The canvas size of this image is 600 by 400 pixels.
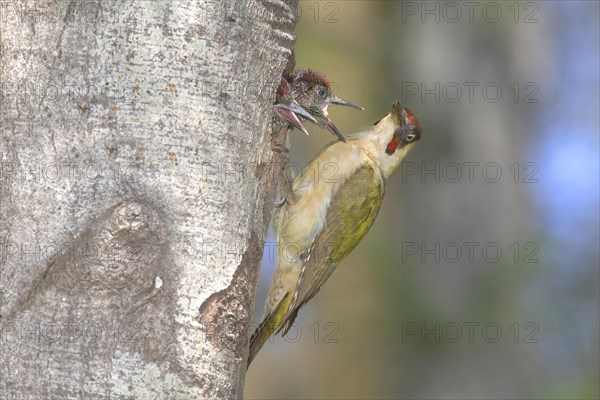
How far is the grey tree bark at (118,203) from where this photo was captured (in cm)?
225

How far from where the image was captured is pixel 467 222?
729 cm

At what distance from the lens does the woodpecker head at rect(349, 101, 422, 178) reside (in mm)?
4949

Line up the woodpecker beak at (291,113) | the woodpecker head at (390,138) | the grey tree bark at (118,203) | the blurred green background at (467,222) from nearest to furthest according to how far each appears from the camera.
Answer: the grey tree bark at (118,203) < the woodpecker beak at (291,113) < the woodpecker head at (390,138) < the blurred green background at (467,222)

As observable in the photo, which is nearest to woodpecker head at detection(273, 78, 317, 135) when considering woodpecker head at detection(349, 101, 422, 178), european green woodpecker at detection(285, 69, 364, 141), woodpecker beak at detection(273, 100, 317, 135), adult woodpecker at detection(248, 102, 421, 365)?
woodpecker beak at detection(273, 100, 317, 135)

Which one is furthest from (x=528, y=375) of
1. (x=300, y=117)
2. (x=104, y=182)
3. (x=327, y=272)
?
(x=104, y=182)

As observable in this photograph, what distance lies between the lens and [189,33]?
242 cm

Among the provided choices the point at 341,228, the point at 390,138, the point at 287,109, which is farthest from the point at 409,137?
the point at 287,109

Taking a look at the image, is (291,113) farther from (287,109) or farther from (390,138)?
(390,138)

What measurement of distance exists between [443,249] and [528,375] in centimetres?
133

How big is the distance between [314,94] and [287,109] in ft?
2.56

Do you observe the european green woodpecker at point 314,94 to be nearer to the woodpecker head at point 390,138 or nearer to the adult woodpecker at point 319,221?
the adult woodpecker at point 319,221

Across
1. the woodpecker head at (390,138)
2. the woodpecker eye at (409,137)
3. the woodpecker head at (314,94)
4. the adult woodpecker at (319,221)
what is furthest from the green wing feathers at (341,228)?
the woodpecker head at (314,94)

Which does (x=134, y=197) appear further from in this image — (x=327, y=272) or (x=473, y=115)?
(x=473, y=115)

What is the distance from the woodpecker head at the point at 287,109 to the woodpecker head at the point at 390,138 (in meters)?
1.21
